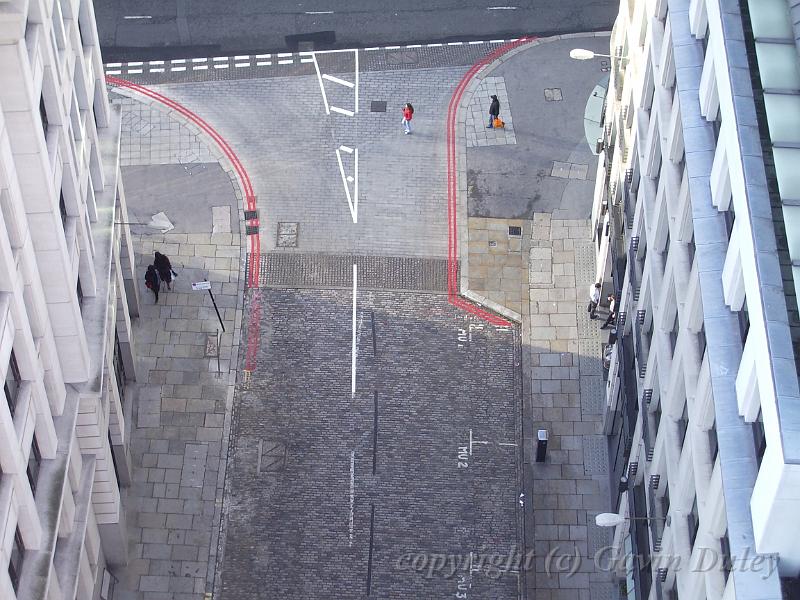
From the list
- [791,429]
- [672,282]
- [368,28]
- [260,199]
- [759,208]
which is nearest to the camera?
[791,429]

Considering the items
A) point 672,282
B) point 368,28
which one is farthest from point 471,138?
point 672,282

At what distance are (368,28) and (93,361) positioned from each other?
36170mm

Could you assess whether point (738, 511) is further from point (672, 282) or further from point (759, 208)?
point (672, 282)

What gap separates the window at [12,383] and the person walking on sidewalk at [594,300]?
30.7 m

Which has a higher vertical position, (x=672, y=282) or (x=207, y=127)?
Result: (x=207, y=127)

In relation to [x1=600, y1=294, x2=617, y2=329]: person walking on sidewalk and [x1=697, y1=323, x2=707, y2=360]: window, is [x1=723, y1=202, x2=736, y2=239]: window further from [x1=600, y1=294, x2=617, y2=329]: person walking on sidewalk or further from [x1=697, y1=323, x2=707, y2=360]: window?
[x1=600, y1=294, x2=617, y2=329]: person walking on sidewalk

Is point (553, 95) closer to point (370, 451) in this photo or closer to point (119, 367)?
point (370, 451)

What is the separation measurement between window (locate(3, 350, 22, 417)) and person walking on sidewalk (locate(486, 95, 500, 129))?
37.7 meters

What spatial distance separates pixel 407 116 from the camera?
74.9 m

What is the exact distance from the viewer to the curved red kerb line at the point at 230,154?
69.7m

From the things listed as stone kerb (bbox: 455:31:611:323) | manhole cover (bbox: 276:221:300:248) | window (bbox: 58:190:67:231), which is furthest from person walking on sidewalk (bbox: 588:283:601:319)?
window (bbox: 58:190:67:231)

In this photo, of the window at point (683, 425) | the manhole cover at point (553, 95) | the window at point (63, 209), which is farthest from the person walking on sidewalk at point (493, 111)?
the window at point (683, 425)

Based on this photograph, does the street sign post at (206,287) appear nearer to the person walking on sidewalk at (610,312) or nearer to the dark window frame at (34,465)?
the person walking on sidewalk at (610,312)

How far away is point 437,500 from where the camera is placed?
199 feet
